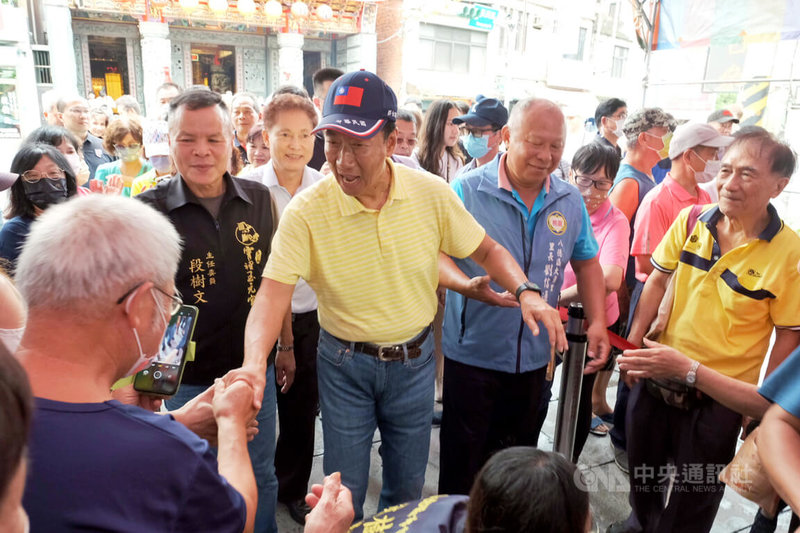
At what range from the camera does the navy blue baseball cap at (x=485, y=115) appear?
392 centimetres

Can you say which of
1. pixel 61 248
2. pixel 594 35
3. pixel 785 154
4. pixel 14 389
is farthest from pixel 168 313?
pixel 594 35

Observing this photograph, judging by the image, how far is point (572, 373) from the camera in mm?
1835

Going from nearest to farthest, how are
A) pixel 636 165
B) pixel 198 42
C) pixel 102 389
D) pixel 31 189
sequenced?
pixel 102 389 → pixel 31 189 → pixel 636 165 → pixel 198 42

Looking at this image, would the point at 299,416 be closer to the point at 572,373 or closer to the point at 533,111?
the point at 572,373

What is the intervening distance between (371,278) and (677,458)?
1.53 m

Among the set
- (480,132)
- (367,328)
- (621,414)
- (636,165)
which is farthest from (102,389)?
(636,165)

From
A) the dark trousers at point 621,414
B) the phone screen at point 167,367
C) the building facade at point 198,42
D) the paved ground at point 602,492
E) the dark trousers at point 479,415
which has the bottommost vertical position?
the paved ground at point 602,492

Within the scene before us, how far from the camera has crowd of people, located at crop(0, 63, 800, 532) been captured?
972 millimetres

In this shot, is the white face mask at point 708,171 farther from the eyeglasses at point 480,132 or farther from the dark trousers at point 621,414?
the eyeglasses at point 480,132

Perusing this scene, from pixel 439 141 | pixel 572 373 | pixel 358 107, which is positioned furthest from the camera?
pixel 439 141

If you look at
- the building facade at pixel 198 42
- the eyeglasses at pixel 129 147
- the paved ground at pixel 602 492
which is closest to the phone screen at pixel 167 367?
the paved ground at pixel 602 492

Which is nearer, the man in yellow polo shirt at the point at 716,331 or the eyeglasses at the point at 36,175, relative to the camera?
the man in yellow polo shirt at the point at 716,331

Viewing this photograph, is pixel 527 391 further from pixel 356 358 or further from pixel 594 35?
pixel 594 35

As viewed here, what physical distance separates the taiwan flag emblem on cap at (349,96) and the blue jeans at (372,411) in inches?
33.2
